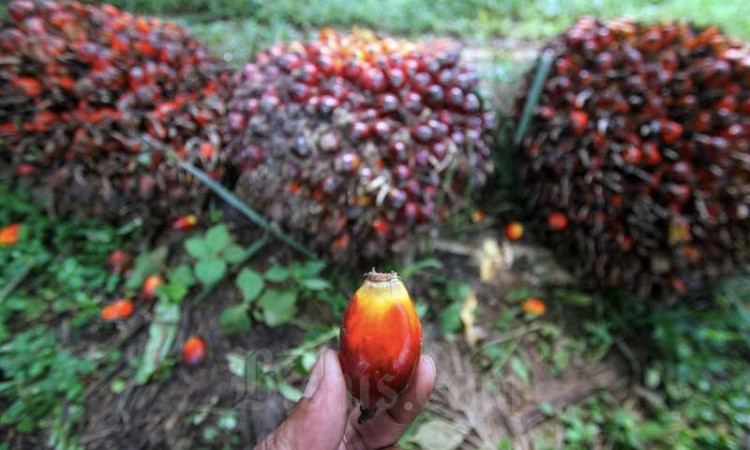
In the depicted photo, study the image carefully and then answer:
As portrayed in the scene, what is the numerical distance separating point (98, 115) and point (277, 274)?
3.02 feet

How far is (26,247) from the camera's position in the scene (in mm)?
1907

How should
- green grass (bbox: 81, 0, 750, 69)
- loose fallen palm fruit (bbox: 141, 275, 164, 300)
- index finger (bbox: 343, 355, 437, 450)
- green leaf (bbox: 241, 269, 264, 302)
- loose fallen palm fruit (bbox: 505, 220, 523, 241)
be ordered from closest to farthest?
1. index finger (bbox: 343, 355, 437, 450)
2. green leaf (bbox: 241, 269, 264, 302)
3. loose fallen palm fruit (bbox: 141, 275, 164, 300)
4. loose fallen palm fruit (bbox: 505, 220, 523, 241)
5. green grass (bbox: 81, 0, 750, 69)

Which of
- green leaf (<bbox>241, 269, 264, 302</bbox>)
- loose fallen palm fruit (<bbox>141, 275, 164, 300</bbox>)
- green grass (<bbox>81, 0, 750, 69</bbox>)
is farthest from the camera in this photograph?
green grass (<bbox>81, 0, 750, 69</bbox>)

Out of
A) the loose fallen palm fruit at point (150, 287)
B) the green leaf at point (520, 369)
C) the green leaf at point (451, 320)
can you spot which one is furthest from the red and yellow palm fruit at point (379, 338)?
the loose fallen palm fruit at point (150, 287)

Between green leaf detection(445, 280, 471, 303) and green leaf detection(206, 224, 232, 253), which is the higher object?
green leaf detection(206, 224, 232, 253)

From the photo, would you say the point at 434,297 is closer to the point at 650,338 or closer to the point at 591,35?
the point at 650,338

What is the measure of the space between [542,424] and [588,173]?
1.00 meters

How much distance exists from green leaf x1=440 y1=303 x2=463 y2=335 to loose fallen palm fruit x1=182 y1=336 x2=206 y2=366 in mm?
936

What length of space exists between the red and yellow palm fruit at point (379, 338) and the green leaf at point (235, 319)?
2.75 feet

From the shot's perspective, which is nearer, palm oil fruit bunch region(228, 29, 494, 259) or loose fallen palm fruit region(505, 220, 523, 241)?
palm oil fruit bunch region(228, 29, 494, 259)

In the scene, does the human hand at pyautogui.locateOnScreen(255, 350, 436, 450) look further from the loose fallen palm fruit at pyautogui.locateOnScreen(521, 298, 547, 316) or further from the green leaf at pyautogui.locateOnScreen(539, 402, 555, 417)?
the loose fallen palm fruit at pyautogui.locateOnScreen(521, 298, 547, 316)

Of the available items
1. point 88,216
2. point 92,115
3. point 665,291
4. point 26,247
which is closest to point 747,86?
point 665,291

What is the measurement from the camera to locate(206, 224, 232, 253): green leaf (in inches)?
73.2

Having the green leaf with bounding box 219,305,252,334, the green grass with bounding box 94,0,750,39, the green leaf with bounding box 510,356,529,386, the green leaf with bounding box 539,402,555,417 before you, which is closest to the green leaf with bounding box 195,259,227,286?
the green leaf with bounding box 219,305,252,334
